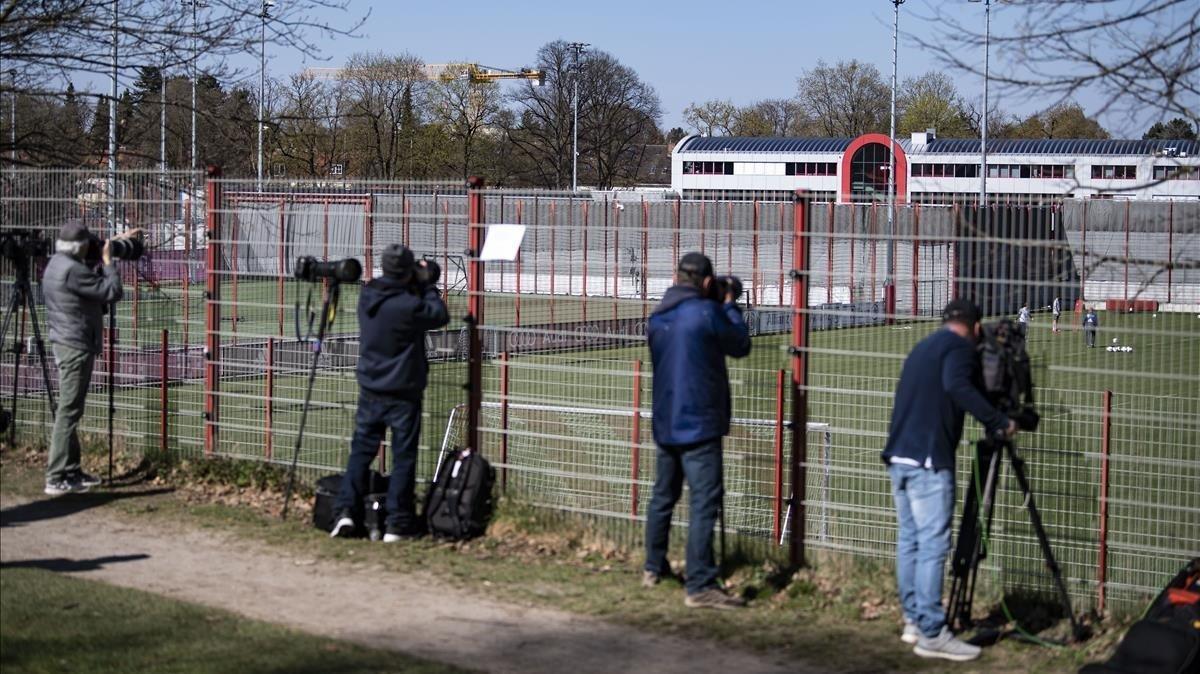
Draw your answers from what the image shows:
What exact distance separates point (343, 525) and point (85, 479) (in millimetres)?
2834

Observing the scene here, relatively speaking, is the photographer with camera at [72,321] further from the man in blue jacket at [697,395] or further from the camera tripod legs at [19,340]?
the man in blue jacket at [697,395]

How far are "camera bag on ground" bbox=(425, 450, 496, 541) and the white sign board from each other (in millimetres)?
1371

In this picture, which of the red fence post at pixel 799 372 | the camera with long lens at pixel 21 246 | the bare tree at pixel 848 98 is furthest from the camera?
the bare tree at pixel 848 98

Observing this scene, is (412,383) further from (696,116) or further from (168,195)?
(696,116)

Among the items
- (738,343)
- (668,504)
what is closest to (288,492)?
(668,504)

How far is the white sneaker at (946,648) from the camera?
7180mm

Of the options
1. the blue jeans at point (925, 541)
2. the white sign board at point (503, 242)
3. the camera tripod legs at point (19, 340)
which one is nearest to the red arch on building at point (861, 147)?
the camera tripod legs at point (19, 340)

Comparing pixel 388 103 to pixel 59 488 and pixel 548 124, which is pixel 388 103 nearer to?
pixel 548 124

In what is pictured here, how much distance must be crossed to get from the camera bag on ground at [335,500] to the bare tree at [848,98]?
86305 mm

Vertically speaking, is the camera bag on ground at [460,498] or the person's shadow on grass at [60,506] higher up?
the camera bag on ground at [460,498]

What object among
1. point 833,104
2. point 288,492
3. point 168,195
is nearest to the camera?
point 288,492

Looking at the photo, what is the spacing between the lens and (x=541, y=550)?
9.43 meters

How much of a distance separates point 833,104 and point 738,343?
91083mm

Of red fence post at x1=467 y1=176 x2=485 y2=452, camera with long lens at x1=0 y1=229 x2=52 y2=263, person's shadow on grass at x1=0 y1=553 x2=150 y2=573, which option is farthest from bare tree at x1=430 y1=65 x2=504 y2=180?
person's shadow on grass at x1=0 y1=553 x2=150 y2=573
